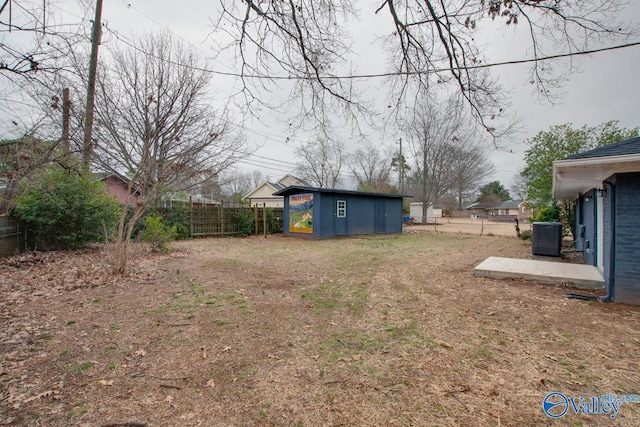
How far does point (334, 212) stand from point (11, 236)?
37.9ft

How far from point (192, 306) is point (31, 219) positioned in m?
7.03

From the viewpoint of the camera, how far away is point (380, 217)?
688 inches

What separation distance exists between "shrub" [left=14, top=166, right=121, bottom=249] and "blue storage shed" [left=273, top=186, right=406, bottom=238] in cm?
817

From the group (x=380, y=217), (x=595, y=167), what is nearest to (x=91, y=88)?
(x=595, y=167)

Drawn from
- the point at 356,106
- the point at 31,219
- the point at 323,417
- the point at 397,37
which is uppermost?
the point at 397,37

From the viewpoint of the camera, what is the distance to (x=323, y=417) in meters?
1.95

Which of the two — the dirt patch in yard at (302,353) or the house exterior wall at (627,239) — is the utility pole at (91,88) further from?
the house exterior wall at (627,239)

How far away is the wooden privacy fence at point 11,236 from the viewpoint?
712 cm

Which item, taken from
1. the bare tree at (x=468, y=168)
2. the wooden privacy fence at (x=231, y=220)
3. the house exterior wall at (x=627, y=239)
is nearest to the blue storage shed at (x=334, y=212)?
the wooden privacy fence at (x=231, y=220)

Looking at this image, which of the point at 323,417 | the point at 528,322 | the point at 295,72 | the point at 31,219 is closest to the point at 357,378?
the point at 323,417

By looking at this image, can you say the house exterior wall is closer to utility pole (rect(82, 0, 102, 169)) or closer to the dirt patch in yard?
the dirt patch in yard

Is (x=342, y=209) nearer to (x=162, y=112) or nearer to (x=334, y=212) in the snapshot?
(x=334, y=212)

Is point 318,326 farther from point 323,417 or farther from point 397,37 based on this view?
point 397,37

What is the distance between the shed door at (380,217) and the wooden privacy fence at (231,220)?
5691 millimetres
